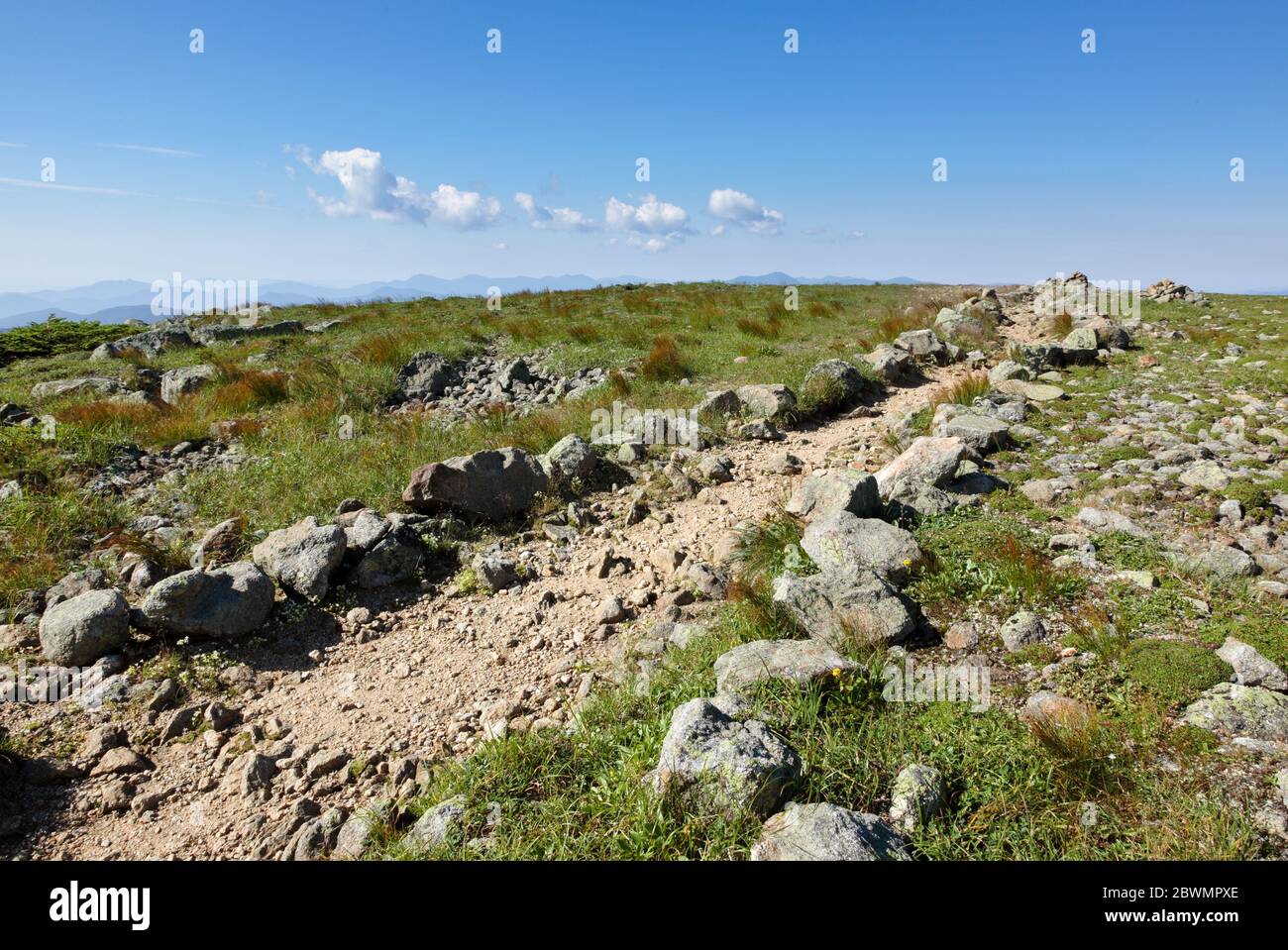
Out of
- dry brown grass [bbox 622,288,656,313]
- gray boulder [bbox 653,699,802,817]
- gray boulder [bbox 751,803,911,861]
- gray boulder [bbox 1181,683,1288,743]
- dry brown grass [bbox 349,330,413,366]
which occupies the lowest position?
gray boulder [bbox 751,803,911,861]

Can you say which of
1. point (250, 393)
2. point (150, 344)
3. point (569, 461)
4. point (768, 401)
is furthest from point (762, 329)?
point (150, 344)

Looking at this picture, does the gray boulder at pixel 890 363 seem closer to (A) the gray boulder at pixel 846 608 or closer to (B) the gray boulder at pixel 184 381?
(A) the gray boulder at pixel 846 608

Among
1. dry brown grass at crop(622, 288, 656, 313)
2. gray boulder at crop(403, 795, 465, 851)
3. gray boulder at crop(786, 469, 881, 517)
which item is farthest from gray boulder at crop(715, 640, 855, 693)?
dry brown grass at crop(622, 288, 656, 313)

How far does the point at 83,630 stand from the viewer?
4645mm

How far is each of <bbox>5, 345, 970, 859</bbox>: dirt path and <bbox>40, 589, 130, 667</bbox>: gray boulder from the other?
89 centimetres

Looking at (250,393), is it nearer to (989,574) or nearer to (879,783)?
(989,574)

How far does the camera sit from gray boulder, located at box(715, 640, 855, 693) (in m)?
3.81

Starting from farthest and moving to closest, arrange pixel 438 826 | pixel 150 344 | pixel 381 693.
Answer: pixel 150 344
pixel 381 693
pixel 438 826

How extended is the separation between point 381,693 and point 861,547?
3.71m

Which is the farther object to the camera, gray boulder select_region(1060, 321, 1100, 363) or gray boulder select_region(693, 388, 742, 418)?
gray boulder select_region(1060, 321, 1100, 363)

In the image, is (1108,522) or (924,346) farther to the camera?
(924,346)

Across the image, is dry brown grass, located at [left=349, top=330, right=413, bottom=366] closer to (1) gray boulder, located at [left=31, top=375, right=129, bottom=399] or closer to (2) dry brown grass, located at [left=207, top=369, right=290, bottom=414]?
(2) dry brown grass, located at [left=207, top=369, right=290, bottom=414]
